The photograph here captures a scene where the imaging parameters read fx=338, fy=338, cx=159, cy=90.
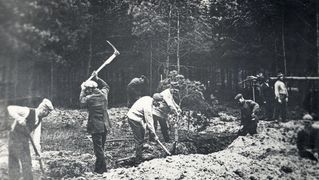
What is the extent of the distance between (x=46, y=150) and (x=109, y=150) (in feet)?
2.94

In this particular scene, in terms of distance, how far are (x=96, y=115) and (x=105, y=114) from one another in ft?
0.47

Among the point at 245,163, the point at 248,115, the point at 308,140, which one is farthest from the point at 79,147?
the point at 308,140

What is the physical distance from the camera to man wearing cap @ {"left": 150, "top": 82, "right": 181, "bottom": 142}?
5.47 m

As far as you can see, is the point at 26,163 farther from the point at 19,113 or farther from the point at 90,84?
the point at 90,84

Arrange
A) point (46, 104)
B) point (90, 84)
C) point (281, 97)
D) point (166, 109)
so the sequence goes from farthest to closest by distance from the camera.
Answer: point (166, 109) → point (281, 97) → point (90, 84) → point (46, 104)

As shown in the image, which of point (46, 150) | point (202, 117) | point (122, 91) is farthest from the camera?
point (202, 117)

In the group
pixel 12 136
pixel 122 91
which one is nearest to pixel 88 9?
pixel 122 91

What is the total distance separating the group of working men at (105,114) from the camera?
14.6ft

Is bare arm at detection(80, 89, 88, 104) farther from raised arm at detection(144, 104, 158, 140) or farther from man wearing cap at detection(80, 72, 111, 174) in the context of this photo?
raised arm at detection(144, 104, 158, 140)

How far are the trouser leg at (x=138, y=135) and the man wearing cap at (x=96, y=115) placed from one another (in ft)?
1.46

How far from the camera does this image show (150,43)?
17.0 ft

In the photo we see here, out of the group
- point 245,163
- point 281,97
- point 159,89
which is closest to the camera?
point 245,163

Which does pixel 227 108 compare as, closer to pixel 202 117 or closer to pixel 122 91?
pixel 202 117

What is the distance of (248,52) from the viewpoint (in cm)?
546
